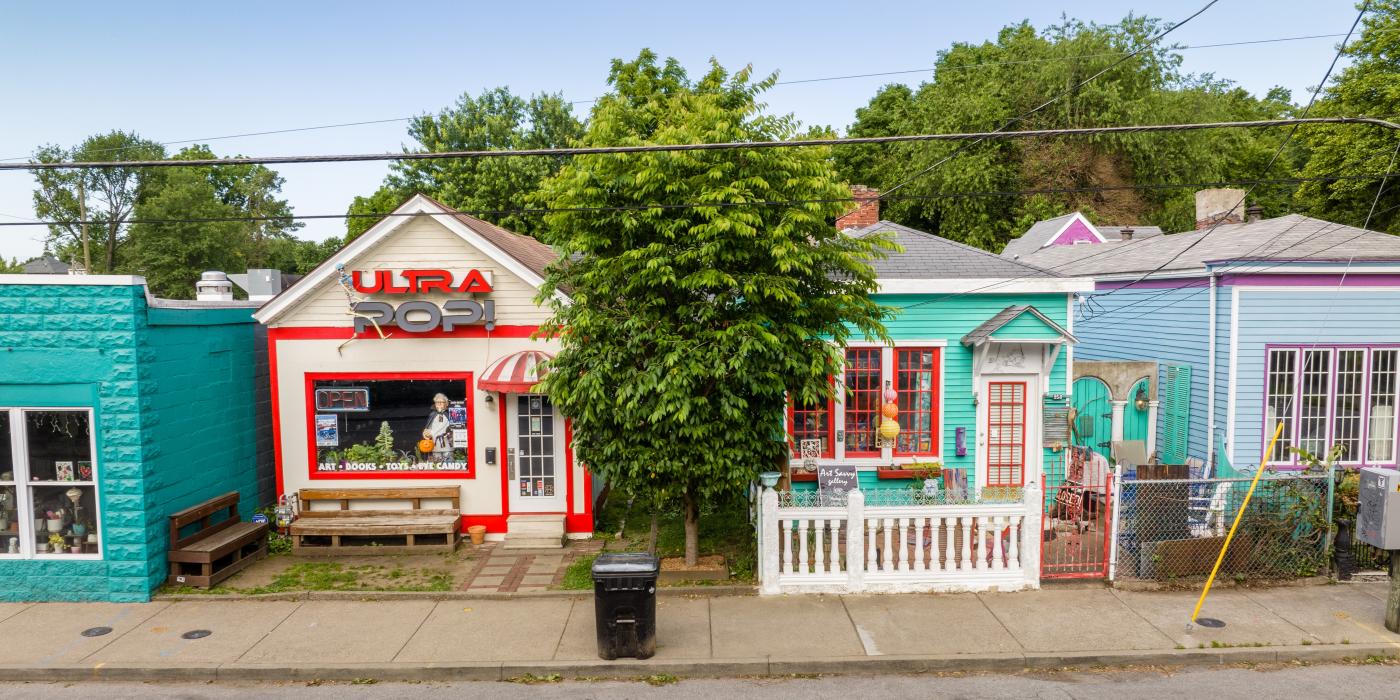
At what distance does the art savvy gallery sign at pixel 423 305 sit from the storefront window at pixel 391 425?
89cm

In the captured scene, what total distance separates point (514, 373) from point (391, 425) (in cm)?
231

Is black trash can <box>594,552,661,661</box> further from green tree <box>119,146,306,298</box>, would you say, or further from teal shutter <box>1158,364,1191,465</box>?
green tree <box>119,146,306,298</box>

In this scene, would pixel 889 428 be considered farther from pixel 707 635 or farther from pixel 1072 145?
pixel 1072 145

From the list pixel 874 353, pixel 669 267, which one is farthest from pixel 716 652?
pixel 874 353

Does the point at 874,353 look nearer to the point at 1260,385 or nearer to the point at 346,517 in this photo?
the point at 1260,385

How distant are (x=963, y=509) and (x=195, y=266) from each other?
5624cm

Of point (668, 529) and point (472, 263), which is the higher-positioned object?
point (472, 263)

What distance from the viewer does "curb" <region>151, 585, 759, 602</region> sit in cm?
983

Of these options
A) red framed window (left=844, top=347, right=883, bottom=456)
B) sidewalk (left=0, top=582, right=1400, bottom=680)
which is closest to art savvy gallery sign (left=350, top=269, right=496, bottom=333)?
sidewalk (left=0, top=582, right=1400, bottom=680)

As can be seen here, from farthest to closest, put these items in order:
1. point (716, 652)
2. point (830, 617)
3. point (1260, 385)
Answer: point (1260, 385), point (830, 617), point (716, 652)

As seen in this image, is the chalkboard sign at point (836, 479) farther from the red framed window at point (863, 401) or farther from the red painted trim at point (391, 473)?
the red painted trim at point (391, 473)

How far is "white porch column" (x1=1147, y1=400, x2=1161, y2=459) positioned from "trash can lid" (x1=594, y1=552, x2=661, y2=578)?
990 cm

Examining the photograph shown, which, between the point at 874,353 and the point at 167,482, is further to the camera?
the point at 874,353

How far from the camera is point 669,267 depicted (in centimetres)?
921
